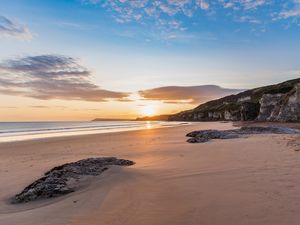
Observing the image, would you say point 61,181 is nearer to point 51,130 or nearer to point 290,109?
point 51,130

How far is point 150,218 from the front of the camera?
591 centimetres

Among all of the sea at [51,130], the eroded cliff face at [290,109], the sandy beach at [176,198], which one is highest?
the eroded cliff face at [290,109]

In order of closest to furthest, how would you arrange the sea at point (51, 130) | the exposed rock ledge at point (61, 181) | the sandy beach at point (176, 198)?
the sandy beach at point (176, 198), the exposed rock ledge at point (61, 181), the sea at point (51, 130)

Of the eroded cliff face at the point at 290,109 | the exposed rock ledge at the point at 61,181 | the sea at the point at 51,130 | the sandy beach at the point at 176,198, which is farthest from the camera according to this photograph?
the eroded cliff face at the point at 290,109

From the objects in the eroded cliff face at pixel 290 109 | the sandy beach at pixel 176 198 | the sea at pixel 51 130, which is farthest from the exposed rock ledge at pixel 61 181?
the eroded cliff face at pixel 290 109

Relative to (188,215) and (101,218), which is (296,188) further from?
(101,218)

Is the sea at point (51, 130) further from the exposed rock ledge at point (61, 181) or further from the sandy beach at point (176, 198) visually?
the sandy beach at point (176, 198)

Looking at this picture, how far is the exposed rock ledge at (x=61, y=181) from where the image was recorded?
8.09 metres

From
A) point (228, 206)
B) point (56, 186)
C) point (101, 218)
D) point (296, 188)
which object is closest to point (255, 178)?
point (296, 188)

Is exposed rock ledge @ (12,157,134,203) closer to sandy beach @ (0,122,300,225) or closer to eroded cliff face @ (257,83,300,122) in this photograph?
sandy beach @ (0,122,300,225)

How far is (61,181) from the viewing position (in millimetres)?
8805

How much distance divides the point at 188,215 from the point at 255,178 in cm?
351

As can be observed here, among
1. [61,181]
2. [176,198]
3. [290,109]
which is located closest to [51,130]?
[290,109]

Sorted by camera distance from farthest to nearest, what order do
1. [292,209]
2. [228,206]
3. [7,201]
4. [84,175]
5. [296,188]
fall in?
[84,175] → [7,201] → [296,188] → [228,206] → [292,209]
